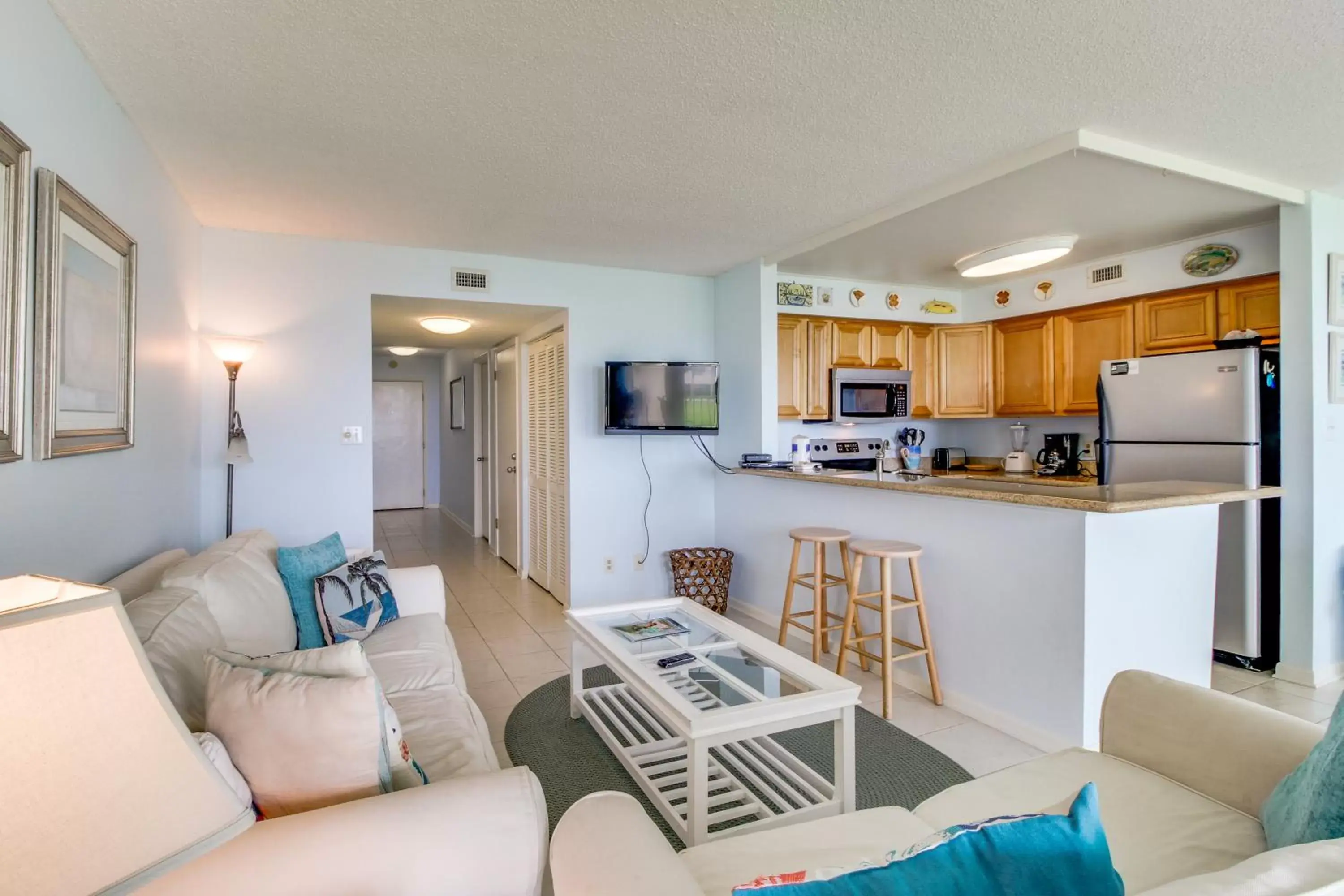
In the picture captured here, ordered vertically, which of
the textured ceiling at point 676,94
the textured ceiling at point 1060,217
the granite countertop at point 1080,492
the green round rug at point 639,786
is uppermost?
the textured ceiling at point 1060,217

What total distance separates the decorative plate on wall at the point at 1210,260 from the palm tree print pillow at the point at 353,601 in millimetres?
4797

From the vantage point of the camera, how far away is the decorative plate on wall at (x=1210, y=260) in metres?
3.87

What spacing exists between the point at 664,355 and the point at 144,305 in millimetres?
2913

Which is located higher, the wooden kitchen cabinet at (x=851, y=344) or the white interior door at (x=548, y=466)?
the wooden kitchen cabinet at (x=851, y=344)

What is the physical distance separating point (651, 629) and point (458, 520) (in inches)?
261

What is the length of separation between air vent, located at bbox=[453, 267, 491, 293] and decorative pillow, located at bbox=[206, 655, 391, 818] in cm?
325

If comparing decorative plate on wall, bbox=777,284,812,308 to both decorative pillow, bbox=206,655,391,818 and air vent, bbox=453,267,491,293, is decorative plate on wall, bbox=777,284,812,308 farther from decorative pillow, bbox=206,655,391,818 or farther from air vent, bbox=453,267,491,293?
decorative pillow, bbox=206,655,391,818

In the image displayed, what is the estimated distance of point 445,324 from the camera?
181 inches

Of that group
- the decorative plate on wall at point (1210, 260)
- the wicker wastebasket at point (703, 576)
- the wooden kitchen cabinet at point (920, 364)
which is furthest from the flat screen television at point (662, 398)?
the decorative plate on wall at point (1210, 260)

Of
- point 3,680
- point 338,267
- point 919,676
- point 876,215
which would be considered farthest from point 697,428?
point 3,680

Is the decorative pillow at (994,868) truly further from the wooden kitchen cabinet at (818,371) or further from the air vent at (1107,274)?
the air vent at (1107,274)

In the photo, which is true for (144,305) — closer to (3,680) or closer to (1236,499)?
(3,680)

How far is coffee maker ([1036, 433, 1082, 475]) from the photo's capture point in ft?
16.3

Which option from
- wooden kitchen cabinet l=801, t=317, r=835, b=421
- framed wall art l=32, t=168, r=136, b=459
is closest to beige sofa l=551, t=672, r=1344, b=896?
framed wall art l=32, t=168, r=136, b=459
